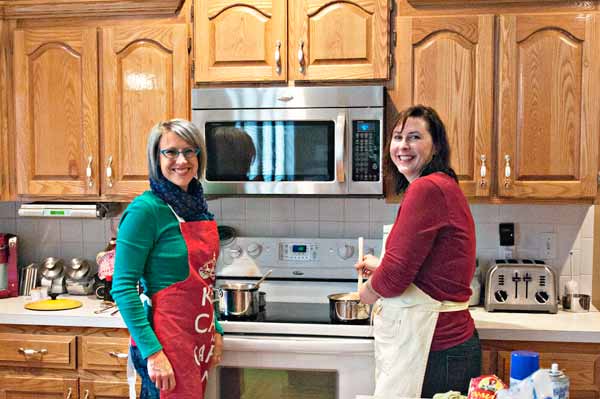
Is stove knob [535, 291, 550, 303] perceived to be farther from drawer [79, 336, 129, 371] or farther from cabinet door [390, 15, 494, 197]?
drawer [79, 336, 129, 371]

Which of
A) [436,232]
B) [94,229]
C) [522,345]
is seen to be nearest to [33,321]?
[94,229]

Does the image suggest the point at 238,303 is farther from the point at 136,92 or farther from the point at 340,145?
the point at 136,92

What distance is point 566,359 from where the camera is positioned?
2336 millimetres

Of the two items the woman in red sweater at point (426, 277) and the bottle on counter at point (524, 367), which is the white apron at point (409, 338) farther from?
the bottle on counter at point (524, 367)

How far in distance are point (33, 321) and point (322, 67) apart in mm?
1476

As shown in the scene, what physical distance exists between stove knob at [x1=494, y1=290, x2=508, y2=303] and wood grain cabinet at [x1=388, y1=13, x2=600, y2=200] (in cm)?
39

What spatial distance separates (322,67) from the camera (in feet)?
8.41

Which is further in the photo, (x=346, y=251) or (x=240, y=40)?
(x=346, y=251)

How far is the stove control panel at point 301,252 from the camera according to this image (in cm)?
290

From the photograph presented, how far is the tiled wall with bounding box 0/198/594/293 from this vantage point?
2840 millimetres

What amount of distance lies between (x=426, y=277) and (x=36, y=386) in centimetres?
160

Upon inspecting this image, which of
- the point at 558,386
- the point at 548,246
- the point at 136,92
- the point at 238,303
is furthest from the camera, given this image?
the point at 548,246

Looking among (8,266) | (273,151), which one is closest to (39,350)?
(8,266)

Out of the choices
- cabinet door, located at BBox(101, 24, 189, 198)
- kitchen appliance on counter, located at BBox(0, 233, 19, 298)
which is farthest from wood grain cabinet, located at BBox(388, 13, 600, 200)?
kitchen appliance on counter, located at BBox(0, 233, 19, 298)
